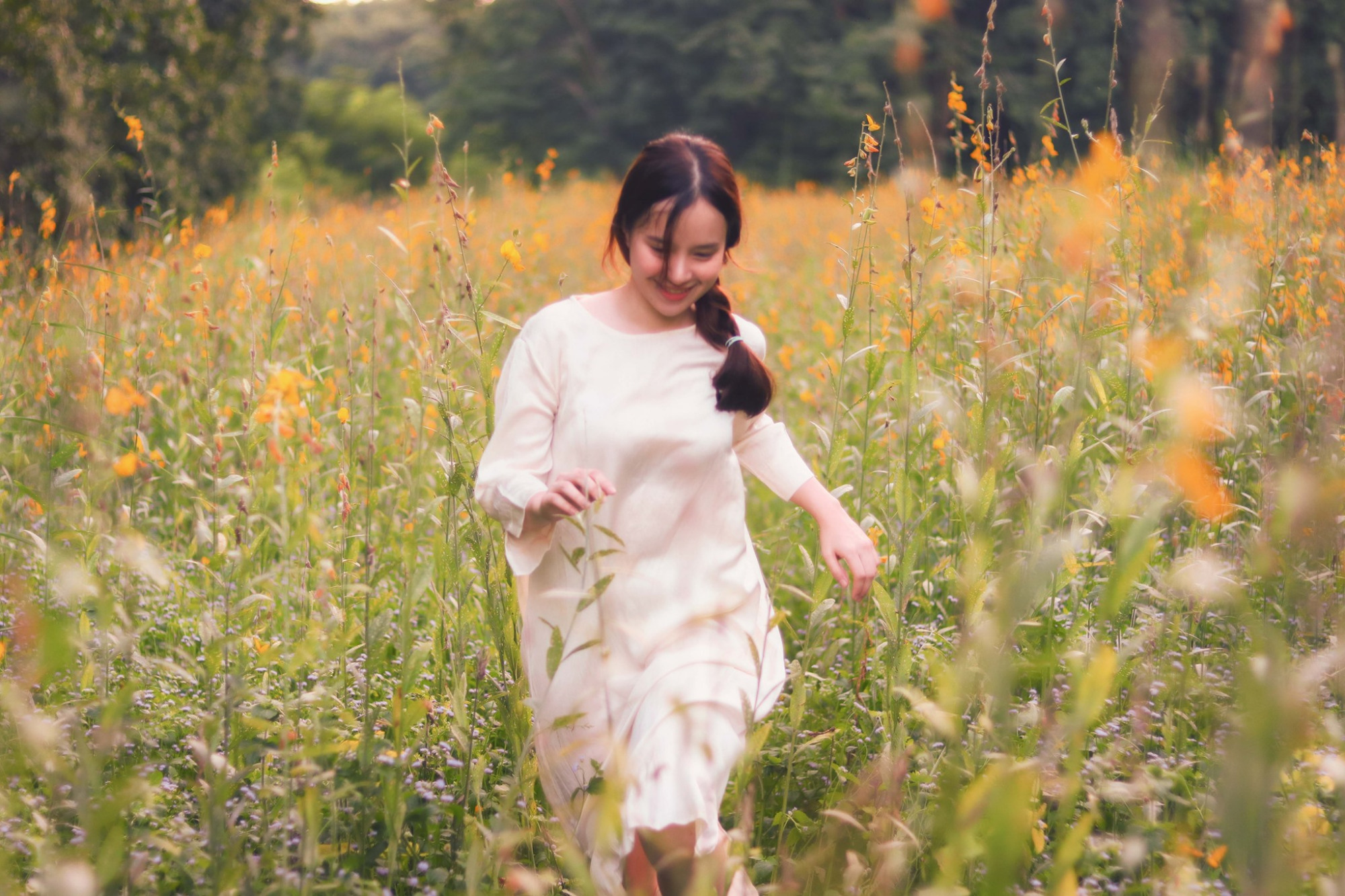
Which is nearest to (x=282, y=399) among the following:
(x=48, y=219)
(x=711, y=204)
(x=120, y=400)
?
(x=120, y=400)

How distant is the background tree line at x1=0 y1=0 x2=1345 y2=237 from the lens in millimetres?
8664

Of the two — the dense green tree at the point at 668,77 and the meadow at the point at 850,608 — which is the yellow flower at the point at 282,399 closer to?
the meadow at the point at 850,608

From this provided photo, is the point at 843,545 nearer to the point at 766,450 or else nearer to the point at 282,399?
the point at 766,450

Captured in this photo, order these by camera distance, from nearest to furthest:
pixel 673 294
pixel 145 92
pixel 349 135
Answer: pixel 673 294
pixel 145 92
pixel 349 135

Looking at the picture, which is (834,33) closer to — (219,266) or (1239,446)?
(219,266)

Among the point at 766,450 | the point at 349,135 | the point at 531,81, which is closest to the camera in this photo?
the point at 766,450

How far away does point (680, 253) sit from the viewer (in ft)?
5.65

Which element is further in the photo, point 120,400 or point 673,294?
point 673,294

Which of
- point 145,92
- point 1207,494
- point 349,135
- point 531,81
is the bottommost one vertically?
point 349,135

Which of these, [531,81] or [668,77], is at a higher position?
[668,77]

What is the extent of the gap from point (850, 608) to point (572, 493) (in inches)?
51.2

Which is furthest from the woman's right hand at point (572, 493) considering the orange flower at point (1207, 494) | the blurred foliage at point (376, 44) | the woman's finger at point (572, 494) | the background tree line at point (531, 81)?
the blurred foliage at point (376, 44)

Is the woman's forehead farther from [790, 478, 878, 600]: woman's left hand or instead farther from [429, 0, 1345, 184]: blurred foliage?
[429, 0, 1345, 184]: blurred foliage

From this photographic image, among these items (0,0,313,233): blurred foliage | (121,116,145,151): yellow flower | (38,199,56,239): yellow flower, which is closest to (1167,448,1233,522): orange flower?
(0,0,313,233): blurred foliage
